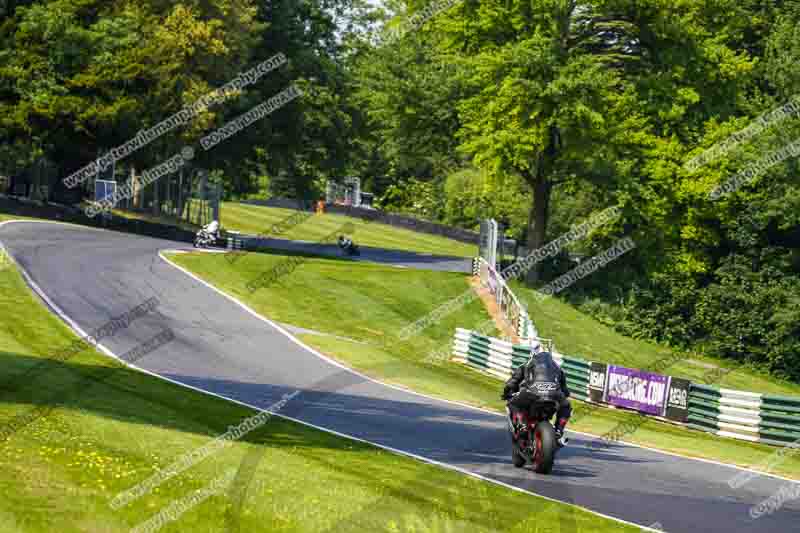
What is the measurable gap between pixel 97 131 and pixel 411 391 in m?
31.0

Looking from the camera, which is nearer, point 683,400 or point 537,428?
point 537,428

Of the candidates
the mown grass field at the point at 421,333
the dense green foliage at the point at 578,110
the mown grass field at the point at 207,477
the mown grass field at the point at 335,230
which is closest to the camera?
the mown grass field at the point at 207,477

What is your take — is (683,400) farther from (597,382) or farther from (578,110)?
(578,110)

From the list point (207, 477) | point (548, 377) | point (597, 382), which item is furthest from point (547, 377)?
point (597, 382)

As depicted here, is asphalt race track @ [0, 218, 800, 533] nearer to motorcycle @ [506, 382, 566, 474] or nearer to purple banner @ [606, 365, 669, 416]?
motorcycle @ [506, 382, 566, 474]

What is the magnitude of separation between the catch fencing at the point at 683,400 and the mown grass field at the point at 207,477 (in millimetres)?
12627

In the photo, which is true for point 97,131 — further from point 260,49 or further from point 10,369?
point 10,369

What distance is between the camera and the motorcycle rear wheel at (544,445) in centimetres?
1505

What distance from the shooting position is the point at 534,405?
49.6 ft

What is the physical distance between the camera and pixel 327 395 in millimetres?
23328

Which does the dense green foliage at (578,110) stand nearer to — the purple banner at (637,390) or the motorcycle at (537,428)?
the purple banner at (637,390)

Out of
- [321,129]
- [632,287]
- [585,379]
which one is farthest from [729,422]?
[321,129]

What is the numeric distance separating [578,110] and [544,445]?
32.5m

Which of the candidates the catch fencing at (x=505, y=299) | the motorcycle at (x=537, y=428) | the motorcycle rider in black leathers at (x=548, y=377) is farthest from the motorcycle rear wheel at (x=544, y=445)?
the catch fencing at (x=505, y=299)
